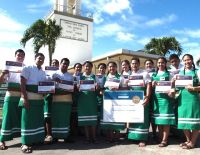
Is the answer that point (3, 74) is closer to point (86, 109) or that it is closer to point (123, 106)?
point (86, 109)

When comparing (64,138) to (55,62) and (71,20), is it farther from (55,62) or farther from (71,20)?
(71,20)

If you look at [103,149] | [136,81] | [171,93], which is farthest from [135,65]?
[103,149]

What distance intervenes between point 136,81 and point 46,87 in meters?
1.95

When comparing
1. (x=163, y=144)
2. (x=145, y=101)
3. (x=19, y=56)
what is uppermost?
(x=19, y=56)

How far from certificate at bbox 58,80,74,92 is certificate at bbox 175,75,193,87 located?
229 centimetres

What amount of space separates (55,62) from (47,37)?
25505mm

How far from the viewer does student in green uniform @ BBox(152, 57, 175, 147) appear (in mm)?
6785

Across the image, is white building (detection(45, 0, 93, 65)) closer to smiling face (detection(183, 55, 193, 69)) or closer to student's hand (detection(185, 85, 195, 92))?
smiling face (detection(183, 55, 193, 69))

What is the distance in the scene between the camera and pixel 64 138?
23.8 ft

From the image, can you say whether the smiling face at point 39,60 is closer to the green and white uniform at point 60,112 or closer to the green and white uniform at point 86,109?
the green and white uniform at point 60,112

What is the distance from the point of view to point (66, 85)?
23.4ft

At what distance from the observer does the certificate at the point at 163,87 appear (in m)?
6.68

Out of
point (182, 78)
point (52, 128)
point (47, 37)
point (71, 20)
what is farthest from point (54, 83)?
point (71, 20)

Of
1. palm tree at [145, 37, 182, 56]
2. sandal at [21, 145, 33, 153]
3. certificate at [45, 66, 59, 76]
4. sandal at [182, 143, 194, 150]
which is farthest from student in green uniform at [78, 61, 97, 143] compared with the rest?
palm tree at [145, 37, 182, 56]
